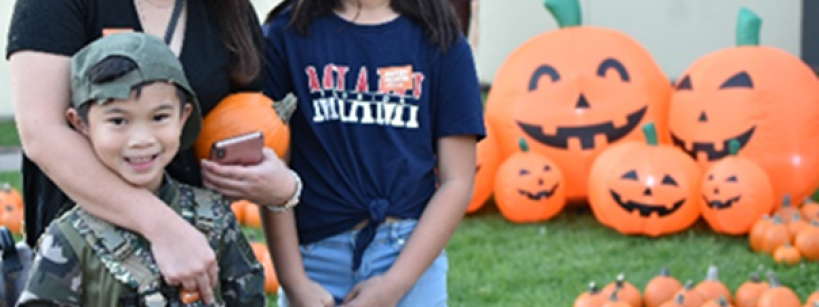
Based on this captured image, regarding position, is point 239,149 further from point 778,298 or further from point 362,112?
point 778,298

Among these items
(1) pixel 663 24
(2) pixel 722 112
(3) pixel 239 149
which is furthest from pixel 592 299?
(1) pixel 663 24

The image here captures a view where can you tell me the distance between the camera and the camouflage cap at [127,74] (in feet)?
6.91

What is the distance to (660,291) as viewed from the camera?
4840 millimetres

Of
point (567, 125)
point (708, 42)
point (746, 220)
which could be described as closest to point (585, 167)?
point (567, 125)

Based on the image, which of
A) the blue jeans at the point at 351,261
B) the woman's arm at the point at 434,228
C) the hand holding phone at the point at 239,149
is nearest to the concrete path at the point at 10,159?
the blue jeans at the point at 351,261

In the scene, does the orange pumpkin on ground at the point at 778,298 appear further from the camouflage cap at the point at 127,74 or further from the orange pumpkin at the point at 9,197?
the orange pumpkin at the point at 9,197

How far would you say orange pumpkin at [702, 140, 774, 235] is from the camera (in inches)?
244

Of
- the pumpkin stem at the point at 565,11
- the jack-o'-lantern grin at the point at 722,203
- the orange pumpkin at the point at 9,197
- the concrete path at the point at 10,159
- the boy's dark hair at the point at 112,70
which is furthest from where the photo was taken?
the concrete path at the point at 10,159

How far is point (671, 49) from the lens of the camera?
1340 centimetres

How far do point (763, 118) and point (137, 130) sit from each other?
5.12 m

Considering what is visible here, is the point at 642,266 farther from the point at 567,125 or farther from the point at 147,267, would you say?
the point at 147,267

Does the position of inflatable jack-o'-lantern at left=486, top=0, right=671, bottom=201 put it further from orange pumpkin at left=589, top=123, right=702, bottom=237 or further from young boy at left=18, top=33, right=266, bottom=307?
young boy at left=18, top=33, right=266, bottom=307

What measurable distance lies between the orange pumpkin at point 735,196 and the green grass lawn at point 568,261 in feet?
0.34

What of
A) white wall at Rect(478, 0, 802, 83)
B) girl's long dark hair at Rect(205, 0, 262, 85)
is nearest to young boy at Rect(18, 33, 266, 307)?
girl's long dark hair at Rect(205, 0, 262, 85)
